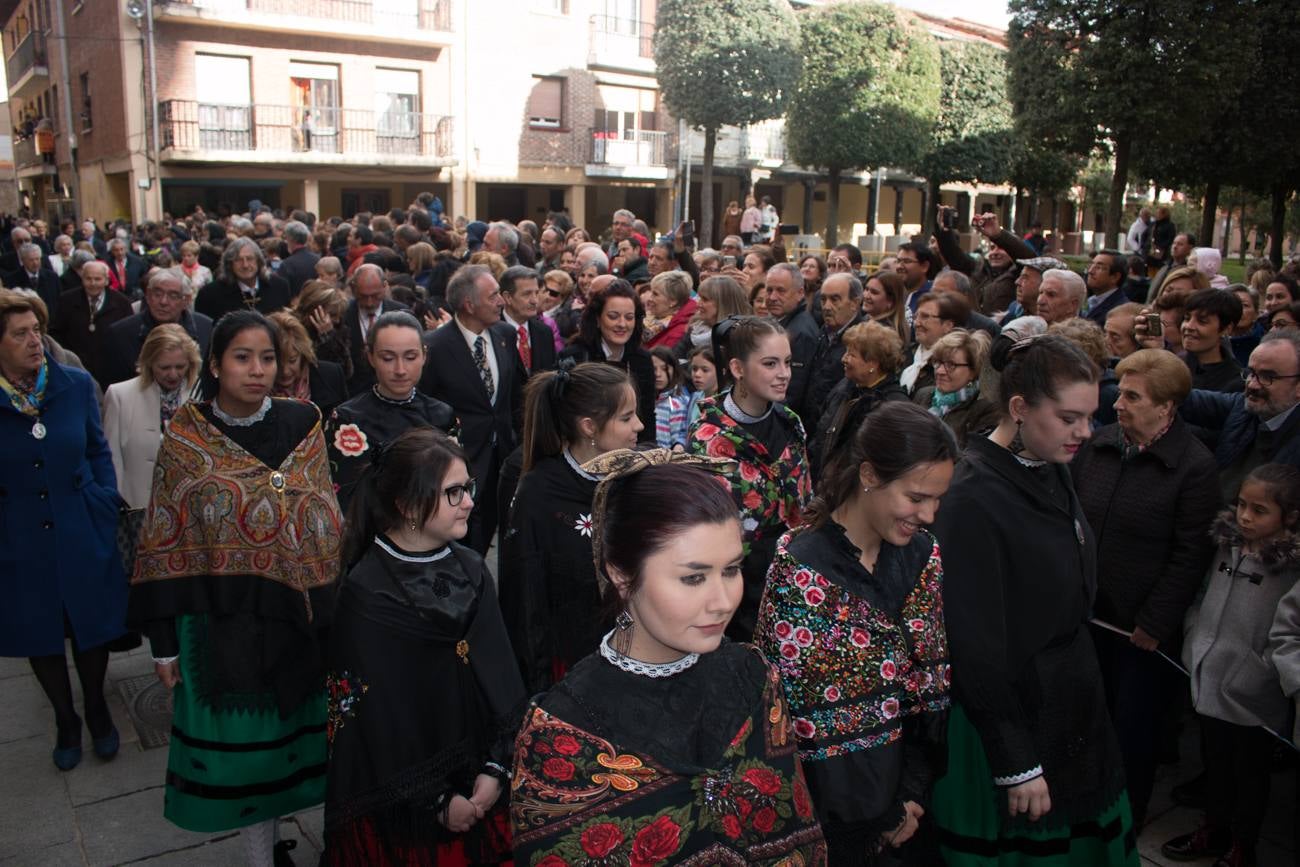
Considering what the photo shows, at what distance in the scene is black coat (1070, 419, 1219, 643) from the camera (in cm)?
388

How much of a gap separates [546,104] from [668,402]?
2487 centimetres

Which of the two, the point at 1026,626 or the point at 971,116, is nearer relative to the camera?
the point at 1026,626

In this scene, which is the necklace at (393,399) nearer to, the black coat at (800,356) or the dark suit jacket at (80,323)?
the black coat at (800,356)

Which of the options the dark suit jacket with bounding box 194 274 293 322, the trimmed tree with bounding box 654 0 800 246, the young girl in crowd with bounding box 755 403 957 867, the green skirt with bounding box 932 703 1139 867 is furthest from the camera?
the trimmed tree with bounding box 654 0 800 246

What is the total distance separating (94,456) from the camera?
461 cm

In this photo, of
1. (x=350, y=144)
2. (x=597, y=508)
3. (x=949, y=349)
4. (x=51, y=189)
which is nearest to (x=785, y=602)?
(x=597, y=508)

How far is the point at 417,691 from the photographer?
291 centimetres

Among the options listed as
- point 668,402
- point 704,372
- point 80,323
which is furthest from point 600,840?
point 80,323

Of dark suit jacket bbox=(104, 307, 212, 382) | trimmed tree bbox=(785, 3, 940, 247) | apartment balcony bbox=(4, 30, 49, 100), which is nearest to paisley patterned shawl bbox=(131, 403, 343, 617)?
dark suit jacket bbox=(104, 307, 212, 382)

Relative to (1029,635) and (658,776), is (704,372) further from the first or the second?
(658,776)

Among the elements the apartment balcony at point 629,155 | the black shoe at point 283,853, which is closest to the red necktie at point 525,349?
the black shoe at point 283,853

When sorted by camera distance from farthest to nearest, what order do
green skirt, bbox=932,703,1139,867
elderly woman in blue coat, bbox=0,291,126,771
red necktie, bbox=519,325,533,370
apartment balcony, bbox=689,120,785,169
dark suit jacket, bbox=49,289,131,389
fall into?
1. apartment balcony, bbox=689,120,785,169
2. dark suit jacket, bbox=49,289,131,389
3. red necktie, bbox=519,325,533,370
4. elderly woman in blue coat, bbox=0,291,126,771
5. green skirt, bbox=932,703,1139,867

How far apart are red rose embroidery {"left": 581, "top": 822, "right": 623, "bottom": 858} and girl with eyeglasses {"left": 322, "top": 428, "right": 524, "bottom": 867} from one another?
3.39 ft

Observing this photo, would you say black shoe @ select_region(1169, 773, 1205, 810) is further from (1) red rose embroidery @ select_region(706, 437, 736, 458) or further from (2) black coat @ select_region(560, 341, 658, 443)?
(2) black coat @ select_region(560, 341, 658, 443)
